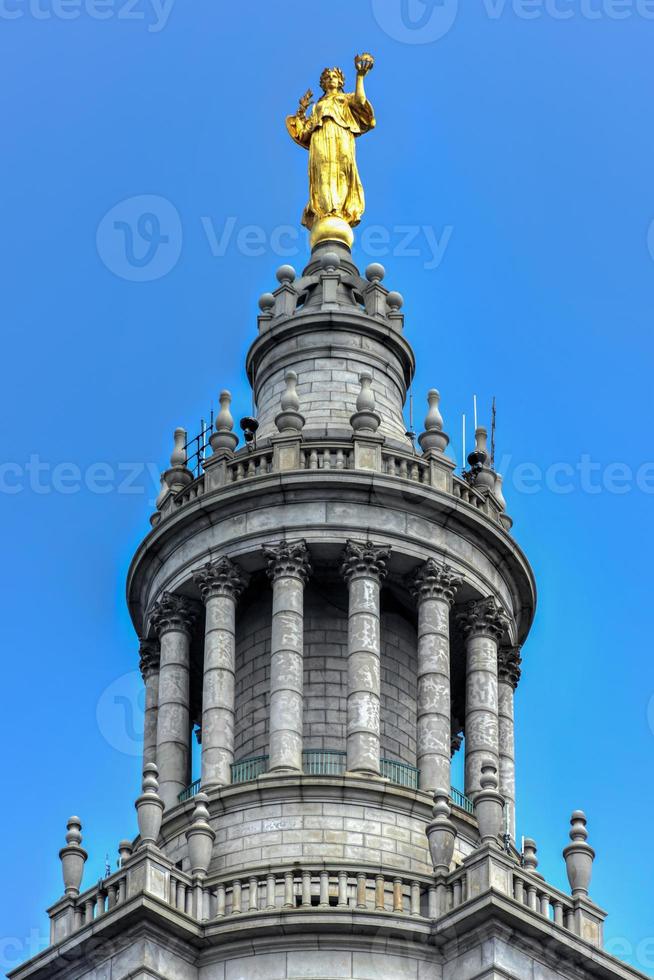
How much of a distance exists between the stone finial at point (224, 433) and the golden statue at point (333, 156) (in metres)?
8.25

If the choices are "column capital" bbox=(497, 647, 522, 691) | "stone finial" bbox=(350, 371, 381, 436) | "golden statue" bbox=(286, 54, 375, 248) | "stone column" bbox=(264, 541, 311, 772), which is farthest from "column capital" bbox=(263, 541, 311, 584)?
"golden statue" bbox=(286, 54, 375, 248)

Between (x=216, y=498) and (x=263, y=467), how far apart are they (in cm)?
148

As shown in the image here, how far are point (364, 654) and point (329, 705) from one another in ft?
6.54

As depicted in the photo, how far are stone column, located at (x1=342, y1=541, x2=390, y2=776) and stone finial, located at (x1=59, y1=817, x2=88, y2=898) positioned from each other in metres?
6.25

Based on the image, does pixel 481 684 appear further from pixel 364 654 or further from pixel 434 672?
pixel 364 654

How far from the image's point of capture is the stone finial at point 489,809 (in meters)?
63.8

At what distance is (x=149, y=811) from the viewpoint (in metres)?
64.6

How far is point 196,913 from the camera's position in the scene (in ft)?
206

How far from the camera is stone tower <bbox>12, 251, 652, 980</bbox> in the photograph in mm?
62031

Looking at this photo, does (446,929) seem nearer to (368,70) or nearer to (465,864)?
(465,864)

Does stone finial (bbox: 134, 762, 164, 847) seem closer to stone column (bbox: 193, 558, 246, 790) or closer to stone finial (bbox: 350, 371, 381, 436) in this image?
stone column (bbox: 193, 558, 246, 790)

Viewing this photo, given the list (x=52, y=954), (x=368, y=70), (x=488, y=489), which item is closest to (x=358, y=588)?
(x=488, y=489)

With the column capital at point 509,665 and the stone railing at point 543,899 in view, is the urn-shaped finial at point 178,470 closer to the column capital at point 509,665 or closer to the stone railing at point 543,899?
the column capital at point 509,665

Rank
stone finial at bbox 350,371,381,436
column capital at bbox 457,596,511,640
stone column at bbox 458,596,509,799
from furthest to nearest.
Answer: stone finial at bbox 350,371,381,436
column capital at bbox 457,596,511,640
stone column at bbox 458,596,509,799
